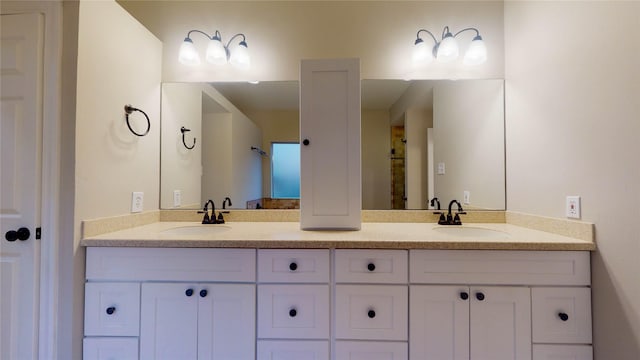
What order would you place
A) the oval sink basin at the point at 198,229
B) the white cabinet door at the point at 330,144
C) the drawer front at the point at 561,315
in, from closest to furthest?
the drawer front at the point at 561,315, the white cabinet door at the point at 330,144, the oval sink basin at the point at 198,229

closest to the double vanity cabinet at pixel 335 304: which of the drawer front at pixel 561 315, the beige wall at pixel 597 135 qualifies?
the drawer front at pixel 561 315

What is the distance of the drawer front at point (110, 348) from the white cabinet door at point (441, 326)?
1.26m

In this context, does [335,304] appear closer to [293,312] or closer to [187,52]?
[293,312]

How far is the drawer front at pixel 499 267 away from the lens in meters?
1.15

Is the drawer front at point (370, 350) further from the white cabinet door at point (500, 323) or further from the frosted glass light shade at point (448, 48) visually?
the frosted glass light shade at point (448, 48)

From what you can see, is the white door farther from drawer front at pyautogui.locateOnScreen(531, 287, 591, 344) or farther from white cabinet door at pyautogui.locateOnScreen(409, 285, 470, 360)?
drawer front at pyautogui.locateOnScreen(531, 287, 591, 344)

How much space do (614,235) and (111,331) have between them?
2179mm

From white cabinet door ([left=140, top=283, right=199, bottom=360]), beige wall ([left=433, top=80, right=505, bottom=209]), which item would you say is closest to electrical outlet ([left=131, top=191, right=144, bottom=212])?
white cabinet door ([left=140, top=283, right=199, bottom=360])

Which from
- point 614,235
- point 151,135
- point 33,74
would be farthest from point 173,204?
point 614,235

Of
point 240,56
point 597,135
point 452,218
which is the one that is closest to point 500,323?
point 452,218

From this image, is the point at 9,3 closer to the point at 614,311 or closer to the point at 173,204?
the point at 173,204

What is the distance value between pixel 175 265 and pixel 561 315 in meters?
1.71

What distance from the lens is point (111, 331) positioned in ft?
3.97

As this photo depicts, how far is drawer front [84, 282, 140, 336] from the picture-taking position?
121 cm
